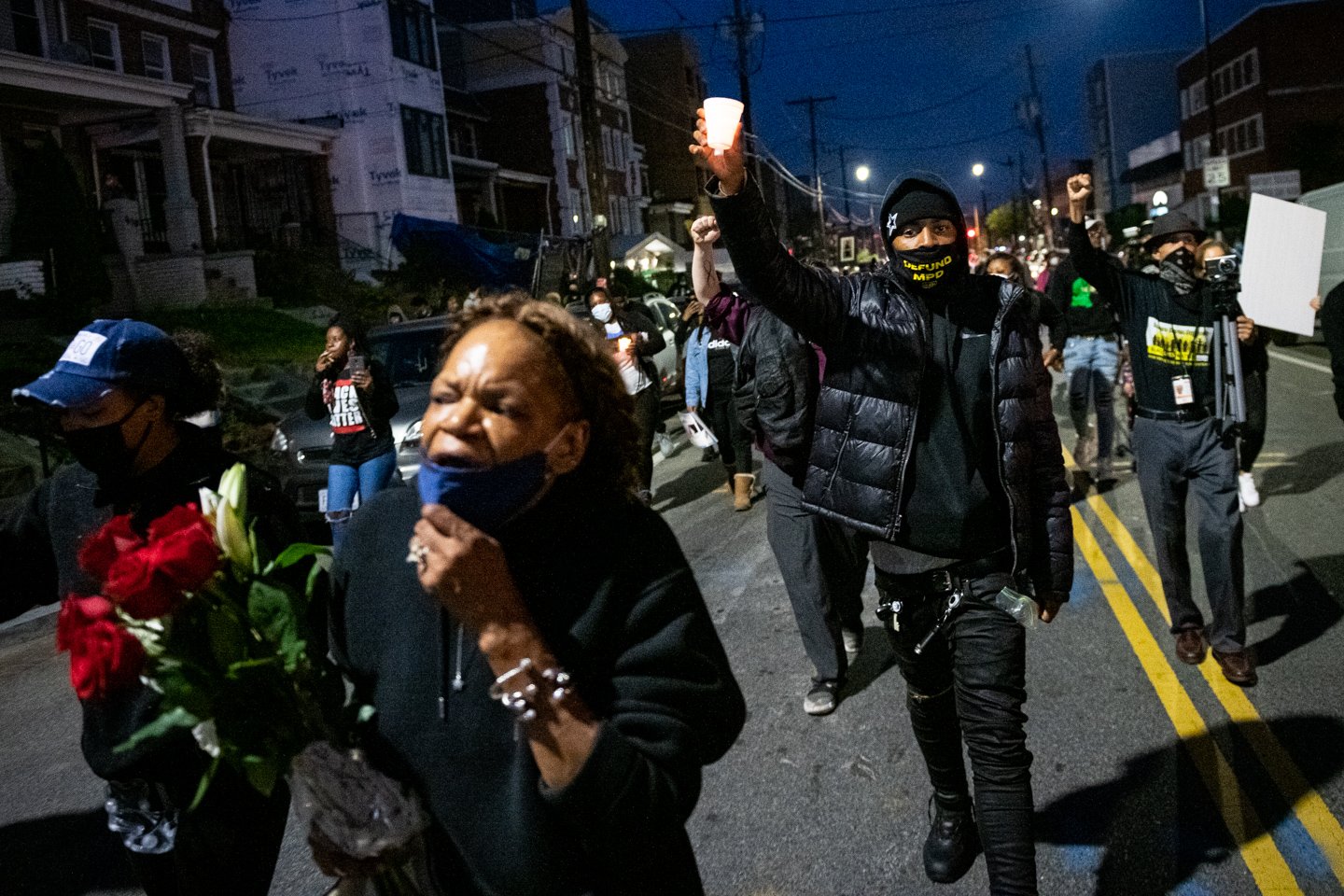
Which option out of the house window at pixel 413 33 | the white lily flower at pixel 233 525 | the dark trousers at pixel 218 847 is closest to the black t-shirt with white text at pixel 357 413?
the dark trousers at pixel 218 847

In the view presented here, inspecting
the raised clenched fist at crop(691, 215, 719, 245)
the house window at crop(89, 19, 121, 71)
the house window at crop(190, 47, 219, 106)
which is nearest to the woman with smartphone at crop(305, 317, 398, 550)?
the raised clenched fist at crop(691, 215, 719, 245)

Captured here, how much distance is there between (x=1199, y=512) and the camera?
5.37 m

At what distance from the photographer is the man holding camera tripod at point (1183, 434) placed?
17.1 feet

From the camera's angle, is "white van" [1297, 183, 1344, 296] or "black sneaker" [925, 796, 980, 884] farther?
"white van" [1297, 183, 1344, 296]

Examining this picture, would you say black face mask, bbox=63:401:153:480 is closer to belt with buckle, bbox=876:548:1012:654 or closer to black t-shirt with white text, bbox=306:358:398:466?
belt with buckle, bbox=876:548:1012:654

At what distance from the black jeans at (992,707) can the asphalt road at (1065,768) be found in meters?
0.43

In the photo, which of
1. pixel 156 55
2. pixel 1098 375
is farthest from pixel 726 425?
pixel 156 55

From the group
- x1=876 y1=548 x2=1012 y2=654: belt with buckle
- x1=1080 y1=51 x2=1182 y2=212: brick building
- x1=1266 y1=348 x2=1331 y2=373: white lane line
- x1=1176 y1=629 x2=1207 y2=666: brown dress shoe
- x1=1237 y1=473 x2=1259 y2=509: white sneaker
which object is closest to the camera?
x1=876 y1=548 x2=1012 y2=654: belt with buckle

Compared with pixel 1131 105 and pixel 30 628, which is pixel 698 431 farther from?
pixel 1131 105

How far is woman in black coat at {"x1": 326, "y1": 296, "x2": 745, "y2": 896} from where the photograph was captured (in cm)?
166

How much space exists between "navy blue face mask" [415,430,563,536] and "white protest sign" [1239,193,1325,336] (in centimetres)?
476

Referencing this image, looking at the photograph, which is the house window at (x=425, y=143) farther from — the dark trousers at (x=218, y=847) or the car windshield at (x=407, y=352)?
the dark trousers at (x=218, y=847)

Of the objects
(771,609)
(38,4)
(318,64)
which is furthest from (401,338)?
(318,64)

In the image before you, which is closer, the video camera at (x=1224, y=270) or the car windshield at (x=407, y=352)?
the video camera at (x=1224, y=270)
